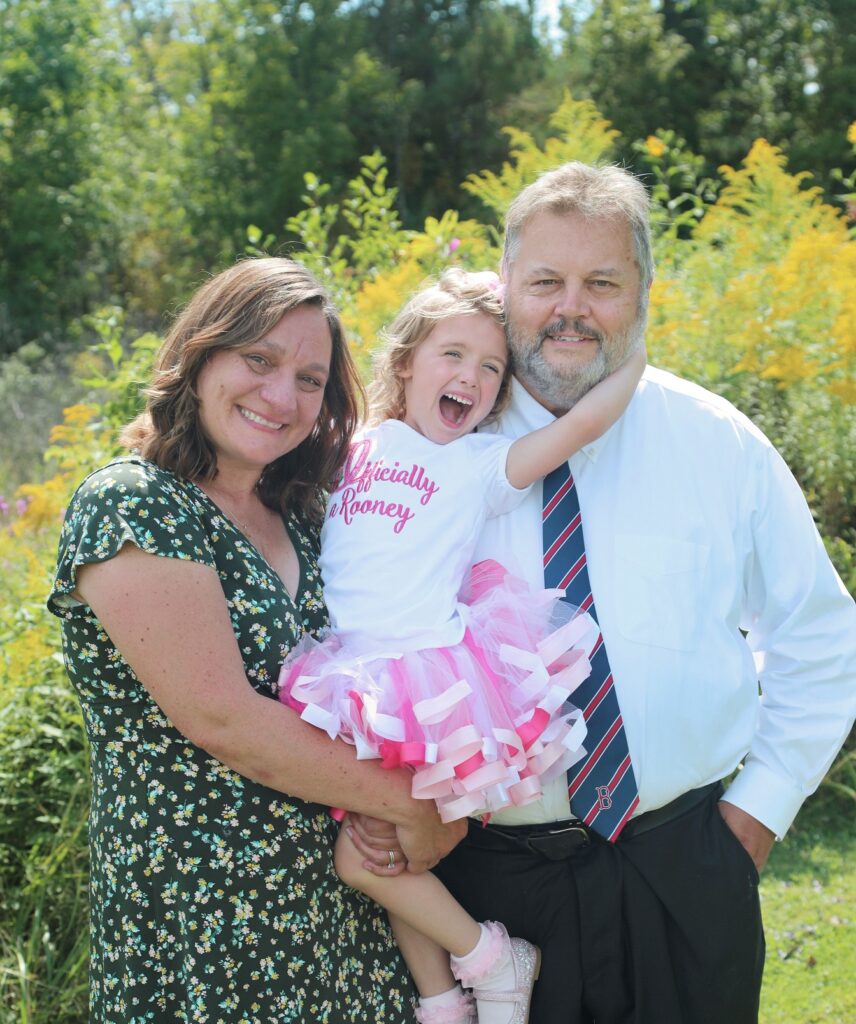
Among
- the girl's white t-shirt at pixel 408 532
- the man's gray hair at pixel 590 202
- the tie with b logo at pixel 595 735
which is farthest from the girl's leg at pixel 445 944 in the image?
the man's gray hair at pixel 590 202

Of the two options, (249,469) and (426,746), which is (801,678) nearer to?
(426,746)

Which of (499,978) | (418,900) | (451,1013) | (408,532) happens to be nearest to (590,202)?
(408,532)

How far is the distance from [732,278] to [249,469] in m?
4.16

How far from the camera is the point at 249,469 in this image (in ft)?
8.09

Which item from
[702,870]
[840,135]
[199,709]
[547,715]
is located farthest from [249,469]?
[840,135]

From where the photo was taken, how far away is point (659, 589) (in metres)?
2.58

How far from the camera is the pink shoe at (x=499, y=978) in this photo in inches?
95.1

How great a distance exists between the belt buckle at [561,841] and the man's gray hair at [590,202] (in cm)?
136

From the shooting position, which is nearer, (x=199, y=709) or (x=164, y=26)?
(x=199, y=709)

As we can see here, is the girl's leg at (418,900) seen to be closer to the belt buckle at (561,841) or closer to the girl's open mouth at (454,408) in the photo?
the belt buckle at (561,841)

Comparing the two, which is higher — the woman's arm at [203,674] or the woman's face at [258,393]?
the woman's face at [258,393]

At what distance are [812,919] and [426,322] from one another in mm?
2934

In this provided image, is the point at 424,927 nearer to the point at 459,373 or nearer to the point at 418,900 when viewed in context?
the point at 418,900

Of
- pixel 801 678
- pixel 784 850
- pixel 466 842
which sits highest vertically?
pixel 801 678
